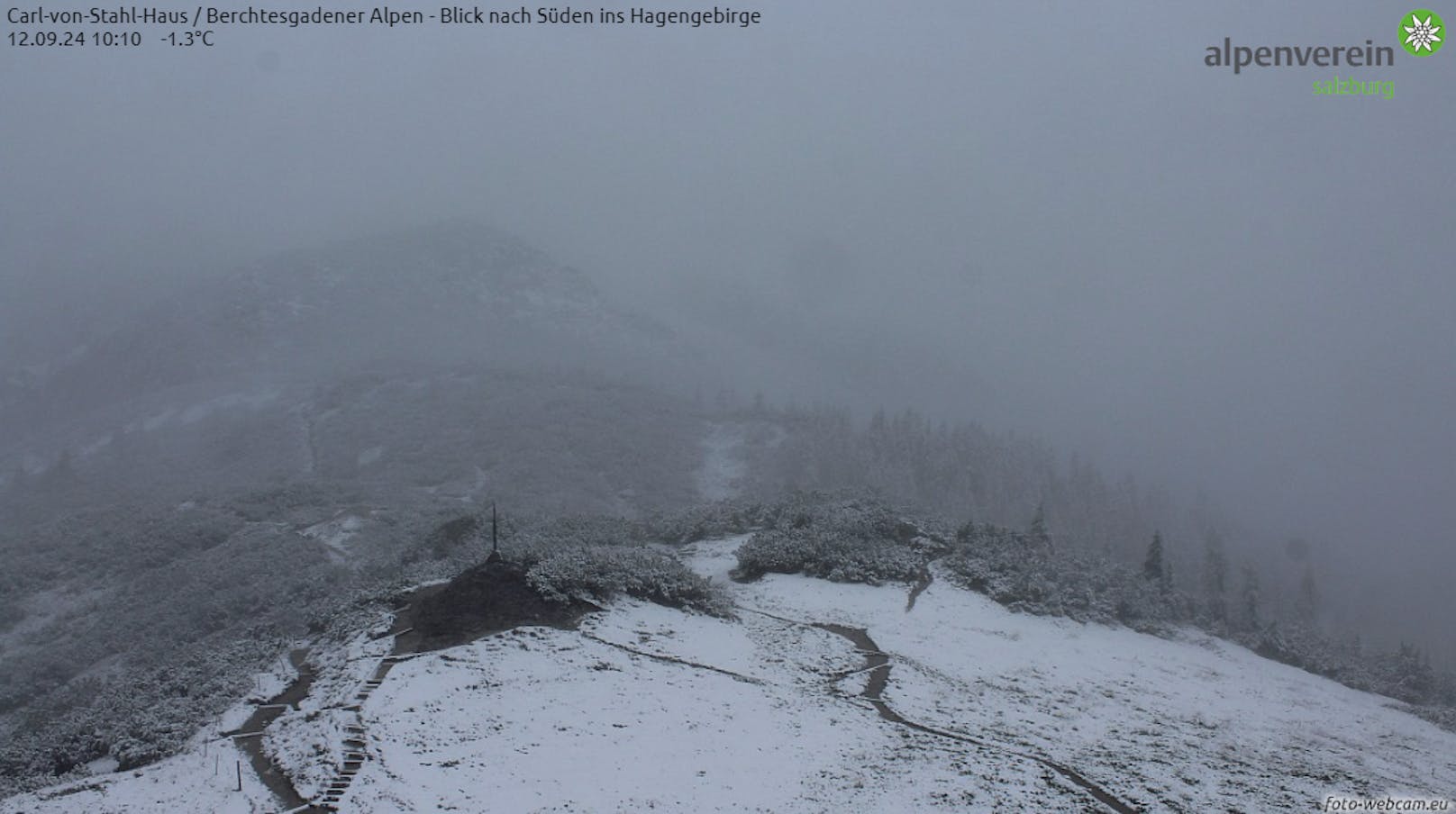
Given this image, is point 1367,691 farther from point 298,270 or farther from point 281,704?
point 298,270

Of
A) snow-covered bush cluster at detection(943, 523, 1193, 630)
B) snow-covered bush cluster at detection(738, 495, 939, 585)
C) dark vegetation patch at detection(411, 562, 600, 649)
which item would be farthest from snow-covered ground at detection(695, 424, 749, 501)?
dark vegetation patch at detection(411, 562, 600, 649)

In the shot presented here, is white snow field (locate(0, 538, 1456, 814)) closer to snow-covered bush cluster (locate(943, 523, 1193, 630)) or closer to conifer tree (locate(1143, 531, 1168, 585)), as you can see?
snow-covered bush cluster (locate(943, 523, 1193, 630))

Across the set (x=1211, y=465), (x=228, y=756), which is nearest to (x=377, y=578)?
(x=228, y=756)

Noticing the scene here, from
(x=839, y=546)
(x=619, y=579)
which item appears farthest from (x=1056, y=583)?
(x=619, y=579)

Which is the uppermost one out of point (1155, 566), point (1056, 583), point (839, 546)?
point (839, 546)

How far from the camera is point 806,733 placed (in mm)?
15750

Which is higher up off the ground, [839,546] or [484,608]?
[484,608]

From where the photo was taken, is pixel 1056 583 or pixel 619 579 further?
pixel 1056 583

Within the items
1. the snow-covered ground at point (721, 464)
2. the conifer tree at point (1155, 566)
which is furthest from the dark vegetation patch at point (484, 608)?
the snow-covered ground at point (721, 464)

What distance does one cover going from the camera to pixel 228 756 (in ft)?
45.2

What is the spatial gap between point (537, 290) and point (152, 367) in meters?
71.6

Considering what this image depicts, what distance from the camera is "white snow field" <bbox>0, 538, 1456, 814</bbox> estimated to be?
42.5 ft

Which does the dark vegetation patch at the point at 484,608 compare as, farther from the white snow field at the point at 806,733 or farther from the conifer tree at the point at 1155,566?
the conifer tree at the point at 1155,566

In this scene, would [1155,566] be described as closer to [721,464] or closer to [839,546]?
[839,546]
